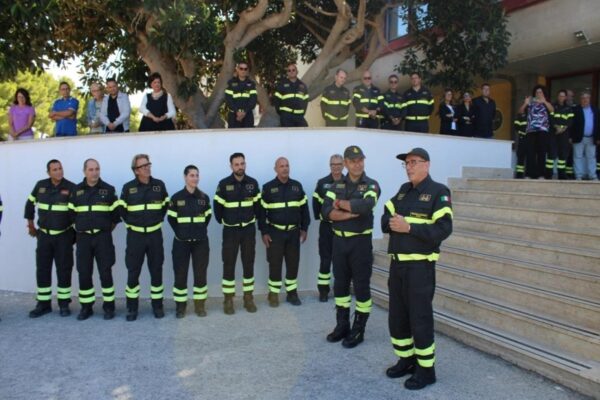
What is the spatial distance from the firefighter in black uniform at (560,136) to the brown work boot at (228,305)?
20.6 ft

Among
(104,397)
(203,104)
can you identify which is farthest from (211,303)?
(203,104)

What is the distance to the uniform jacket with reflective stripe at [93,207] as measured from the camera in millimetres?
6309

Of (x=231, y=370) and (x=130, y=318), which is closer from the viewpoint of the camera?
(x=231, y=370)

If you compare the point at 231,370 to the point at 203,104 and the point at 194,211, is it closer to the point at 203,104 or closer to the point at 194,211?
the point at 194,211

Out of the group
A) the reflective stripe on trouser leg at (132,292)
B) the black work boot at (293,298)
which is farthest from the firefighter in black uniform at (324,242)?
the reflective stripe on trouser leg at (132,292)

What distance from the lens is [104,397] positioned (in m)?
4.06

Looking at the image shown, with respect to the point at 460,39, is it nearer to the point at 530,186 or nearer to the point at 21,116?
the point at 530,186

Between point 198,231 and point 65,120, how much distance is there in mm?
3810

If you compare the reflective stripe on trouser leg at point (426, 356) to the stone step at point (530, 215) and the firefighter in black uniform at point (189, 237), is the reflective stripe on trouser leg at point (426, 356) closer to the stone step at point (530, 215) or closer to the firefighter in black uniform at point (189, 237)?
the stone step at point (530, 215)

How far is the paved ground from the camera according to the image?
412 cm

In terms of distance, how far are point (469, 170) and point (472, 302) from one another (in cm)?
381

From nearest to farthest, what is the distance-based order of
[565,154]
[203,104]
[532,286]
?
[532,286] < [565,154] < [203,104]

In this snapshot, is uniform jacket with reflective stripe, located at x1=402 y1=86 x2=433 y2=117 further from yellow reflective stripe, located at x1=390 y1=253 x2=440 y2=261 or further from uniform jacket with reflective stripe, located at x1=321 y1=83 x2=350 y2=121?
yellow reflective stripe, located at x1=390 y1=253 x2=440 y2=261

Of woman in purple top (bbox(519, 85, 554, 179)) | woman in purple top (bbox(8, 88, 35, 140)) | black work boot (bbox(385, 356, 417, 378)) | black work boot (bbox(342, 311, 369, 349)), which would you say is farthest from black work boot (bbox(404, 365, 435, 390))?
woman in purple top (bbox(8, 88, 35, 140))
